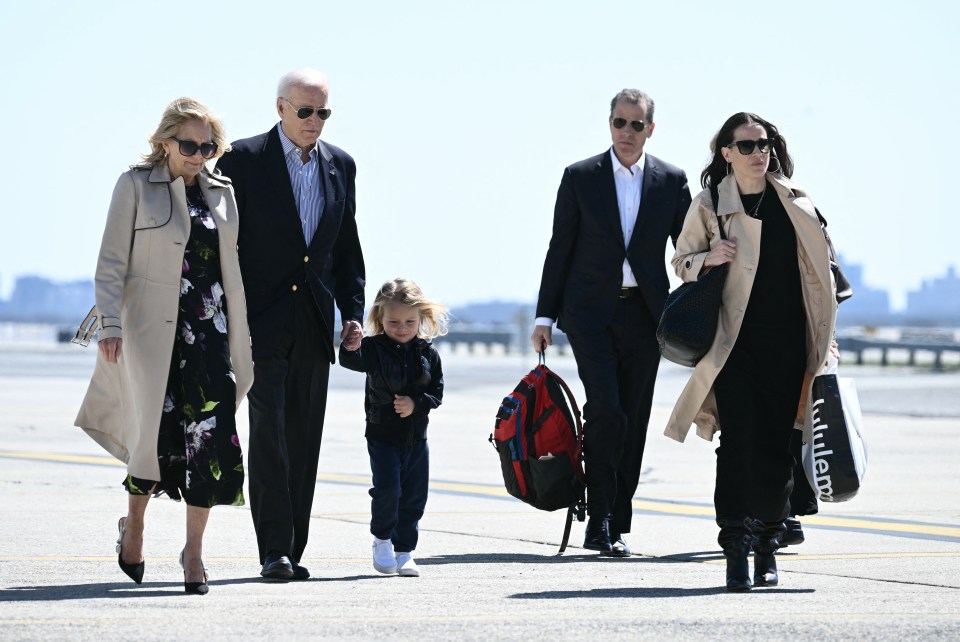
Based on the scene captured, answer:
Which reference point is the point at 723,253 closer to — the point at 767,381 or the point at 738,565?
the point at 767,381

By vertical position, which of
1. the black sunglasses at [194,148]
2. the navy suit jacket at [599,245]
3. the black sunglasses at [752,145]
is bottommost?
the navy suit jacket at [599,245]

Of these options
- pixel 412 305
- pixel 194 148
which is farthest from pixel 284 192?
pixel 412 305

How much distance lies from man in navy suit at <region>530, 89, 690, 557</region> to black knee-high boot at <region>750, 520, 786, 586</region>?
1426 mm

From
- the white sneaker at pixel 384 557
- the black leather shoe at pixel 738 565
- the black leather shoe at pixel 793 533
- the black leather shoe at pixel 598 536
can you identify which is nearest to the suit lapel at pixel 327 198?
the white sneaker at pixel 384 557

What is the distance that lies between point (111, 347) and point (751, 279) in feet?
8.67

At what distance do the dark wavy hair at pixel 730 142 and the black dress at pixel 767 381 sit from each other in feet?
1.17

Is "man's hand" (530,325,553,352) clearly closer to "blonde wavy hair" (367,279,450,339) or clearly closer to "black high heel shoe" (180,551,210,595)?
"blonde wavy hair" (367,279,450,339)

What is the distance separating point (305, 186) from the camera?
7.46m

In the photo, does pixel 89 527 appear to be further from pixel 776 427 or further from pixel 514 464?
pixel 776 427

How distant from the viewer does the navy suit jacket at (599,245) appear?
8648 millimetres

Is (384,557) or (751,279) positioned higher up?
(751,279)

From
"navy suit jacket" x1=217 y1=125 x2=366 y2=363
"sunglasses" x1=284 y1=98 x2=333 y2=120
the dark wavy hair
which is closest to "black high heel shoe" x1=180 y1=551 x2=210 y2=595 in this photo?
"navy suit jacket" x1=217 y1=125 x2=366 y2=363

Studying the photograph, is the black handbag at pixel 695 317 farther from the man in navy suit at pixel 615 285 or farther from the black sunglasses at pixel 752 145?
the man in navy suit at pixel 615 285

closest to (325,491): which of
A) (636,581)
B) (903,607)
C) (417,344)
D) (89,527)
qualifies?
(89,527)
